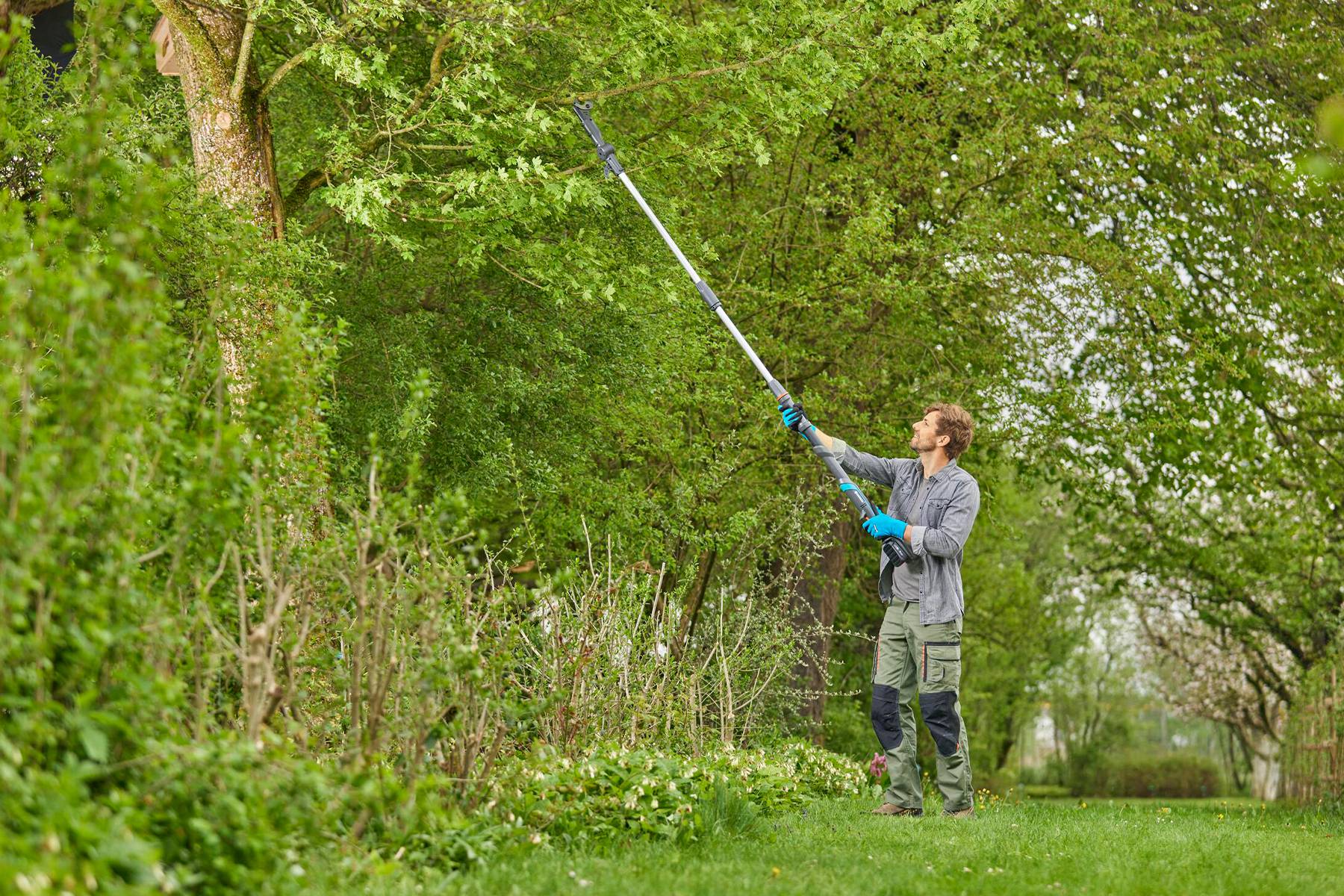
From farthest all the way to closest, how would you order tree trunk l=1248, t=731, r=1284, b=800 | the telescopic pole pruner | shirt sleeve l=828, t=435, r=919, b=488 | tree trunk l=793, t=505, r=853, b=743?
1. tree trunk l=1248, t=731, r=1284, b=800
2. tree trunk l=793, t=505, r=853, b=743
3. shirt sleeve l=828, t=435, r=919, b=488
4. the telescopic pole pruner

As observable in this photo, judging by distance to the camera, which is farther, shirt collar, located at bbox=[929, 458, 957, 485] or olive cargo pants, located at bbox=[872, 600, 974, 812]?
shirt collar, located at bbox=[929, 458, 957, 485]

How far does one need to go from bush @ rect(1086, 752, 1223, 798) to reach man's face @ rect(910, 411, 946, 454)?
2498 cm

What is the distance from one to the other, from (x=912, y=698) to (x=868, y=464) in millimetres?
1236

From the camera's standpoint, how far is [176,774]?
11.0 feet

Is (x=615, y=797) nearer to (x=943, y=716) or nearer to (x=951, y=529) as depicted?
(x=943, y=716)

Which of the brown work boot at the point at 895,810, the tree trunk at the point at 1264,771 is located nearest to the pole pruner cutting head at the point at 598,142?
the brown work boot at the point at 895,810

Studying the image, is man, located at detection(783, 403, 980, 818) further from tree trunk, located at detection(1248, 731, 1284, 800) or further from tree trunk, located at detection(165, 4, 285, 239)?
tree trunk, located at detection(1248, 731, 1284, 800)

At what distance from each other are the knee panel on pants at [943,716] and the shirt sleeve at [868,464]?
1142 millimetres

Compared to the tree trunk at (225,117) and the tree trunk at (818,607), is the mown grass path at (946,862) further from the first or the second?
the tree trunk at (225,117)

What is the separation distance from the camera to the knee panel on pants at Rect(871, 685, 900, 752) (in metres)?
6.64

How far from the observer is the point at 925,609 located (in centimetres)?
644

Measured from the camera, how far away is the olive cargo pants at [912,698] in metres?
6.41

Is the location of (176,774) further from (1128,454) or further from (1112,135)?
(1128,454)

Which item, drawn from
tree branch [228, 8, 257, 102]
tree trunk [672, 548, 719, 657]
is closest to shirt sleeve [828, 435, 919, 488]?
tree trunk [672, 548, 719, 657]
